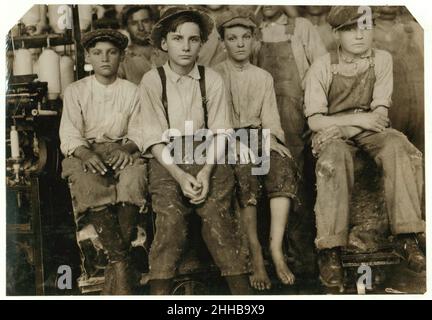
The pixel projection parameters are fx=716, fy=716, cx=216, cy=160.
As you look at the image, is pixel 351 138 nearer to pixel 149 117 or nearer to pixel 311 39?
pixel 311 39

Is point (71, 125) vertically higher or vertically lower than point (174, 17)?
lower

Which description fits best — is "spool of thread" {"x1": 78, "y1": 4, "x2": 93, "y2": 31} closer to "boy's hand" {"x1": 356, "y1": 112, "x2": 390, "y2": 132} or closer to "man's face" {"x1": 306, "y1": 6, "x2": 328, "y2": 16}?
"man's face" {"x1": 306, "y1": 6, "x2": 328, "y2": 16}

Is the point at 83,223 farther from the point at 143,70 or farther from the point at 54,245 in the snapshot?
the point at 143,70

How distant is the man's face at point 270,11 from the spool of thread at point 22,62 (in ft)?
5.61

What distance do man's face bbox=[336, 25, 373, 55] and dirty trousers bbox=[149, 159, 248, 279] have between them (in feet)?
4.13

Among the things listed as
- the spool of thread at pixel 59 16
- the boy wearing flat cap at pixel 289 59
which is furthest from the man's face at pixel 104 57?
the boy wearing flat cap at pixel 289 59

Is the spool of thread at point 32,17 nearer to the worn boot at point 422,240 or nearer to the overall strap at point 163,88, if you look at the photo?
the overall strap at point 163,88

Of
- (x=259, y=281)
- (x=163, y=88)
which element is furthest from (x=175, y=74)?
(x=259, y=281)

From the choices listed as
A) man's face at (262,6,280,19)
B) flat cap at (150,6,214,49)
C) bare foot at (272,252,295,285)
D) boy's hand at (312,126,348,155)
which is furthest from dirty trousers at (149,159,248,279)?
man's face at (262,6,280,19)

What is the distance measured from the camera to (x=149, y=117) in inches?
198

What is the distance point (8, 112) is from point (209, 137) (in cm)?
143

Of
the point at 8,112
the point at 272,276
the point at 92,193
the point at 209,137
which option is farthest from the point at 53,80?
the point at 272,276

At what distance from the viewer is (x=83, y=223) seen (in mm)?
5012

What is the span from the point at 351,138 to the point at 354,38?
0.73m
